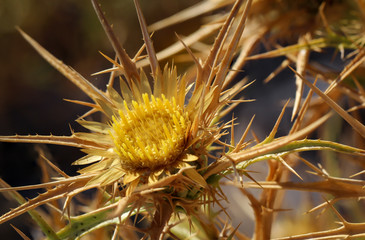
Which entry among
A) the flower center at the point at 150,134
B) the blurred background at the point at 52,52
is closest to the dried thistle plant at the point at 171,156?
the flower center at the point at 150,134

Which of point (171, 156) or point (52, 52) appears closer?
point (171, 156)

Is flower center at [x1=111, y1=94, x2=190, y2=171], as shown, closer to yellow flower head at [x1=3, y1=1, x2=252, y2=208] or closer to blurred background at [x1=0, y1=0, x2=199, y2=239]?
yellow flower head at [x1=3, y1=1, x2=252, y2=208]

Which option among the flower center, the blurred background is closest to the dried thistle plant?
the flower center

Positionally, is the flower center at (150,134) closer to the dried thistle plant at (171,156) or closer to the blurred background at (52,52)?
the dried thistle plant at (171,156)

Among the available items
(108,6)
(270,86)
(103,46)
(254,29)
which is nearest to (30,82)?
(103,46)

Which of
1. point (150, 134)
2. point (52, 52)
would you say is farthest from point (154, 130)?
point (52, 52)

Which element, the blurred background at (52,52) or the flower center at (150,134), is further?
the blurred background at (52,52)

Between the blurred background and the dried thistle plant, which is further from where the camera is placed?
the blurred background

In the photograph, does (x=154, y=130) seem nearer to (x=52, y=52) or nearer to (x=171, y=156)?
(x=171, y=156)

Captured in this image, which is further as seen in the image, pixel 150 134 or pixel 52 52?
pixel 52 52
